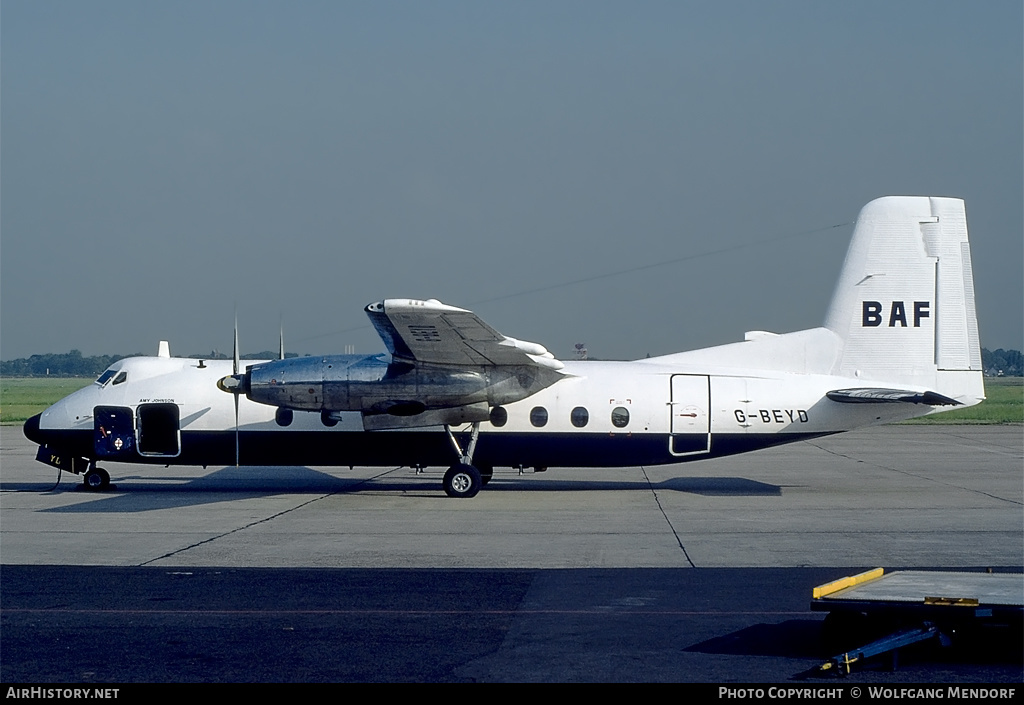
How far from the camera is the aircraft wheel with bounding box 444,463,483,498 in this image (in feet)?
66.1

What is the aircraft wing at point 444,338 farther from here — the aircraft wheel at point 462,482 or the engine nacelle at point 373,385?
the aircraft wheel at point 462,482

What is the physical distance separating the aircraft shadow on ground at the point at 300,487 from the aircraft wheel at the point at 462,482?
0.30 metres

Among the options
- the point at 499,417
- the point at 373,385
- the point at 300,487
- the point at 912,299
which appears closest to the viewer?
the point at 373,385

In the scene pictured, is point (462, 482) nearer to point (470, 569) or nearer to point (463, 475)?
point (463, 475)

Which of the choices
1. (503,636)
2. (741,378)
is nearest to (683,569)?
(503,636)

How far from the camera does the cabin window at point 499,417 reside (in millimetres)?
20609

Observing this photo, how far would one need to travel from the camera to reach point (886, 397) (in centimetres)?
1920

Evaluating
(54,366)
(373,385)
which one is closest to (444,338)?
(373,385)

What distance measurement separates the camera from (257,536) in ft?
50.6

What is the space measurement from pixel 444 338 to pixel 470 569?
6314 millimetres

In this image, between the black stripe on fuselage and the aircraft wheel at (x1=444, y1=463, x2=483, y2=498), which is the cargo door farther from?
the aircraft wheel at (x1=444, y1=463, x2=483, y2=498)

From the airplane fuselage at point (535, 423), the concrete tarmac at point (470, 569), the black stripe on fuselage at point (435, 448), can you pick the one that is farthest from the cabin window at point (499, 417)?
the concrete tarmac at point (470, 569)

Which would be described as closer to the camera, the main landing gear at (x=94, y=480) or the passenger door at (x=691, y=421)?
the passenger door at (x=691, y=421)

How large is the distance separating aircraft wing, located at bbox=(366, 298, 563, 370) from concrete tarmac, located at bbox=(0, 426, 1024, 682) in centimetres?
276
